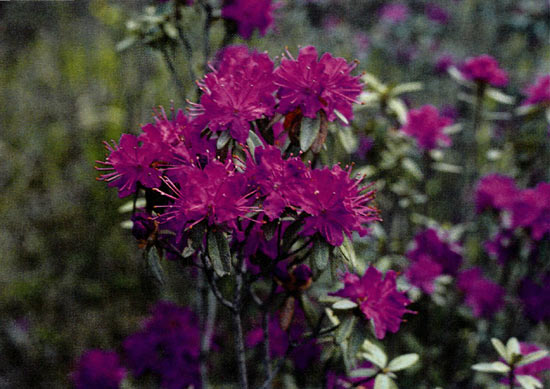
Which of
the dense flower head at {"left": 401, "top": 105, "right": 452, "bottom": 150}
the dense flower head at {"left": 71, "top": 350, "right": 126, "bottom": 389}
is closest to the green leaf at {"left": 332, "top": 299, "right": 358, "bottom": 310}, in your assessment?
the dense flower head at {"left": 401, "top": 105, "right": 452, "bottom": 150}

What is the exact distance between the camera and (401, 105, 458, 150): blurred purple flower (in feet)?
6.69

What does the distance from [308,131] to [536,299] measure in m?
1.36

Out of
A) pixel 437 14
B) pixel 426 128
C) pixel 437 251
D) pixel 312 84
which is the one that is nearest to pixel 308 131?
pixel 312 84

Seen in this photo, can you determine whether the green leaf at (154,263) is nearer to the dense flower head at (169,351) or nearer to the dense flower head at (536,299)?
the dense flower head at (169,351)

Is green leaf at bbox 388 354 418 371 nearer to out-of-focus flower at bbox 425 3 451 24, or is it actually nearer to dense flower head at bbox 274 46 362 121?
dense flower head at bbox 274 46 362 121

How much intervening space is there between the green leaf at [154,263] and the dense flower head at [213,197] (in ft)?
0.60

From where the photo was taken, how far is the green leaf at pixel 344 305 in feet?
3.92

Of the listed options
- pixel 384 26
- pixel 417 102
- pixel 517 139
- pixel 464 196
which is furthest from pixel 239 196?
pixel 384 26

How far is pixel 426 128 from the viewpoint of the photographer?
2.04 m

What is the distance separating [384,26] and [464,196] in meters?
1.92

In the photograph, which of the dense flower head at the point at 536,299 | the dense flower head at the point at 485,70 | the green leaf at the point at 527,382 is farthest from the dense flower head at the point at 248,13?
the dense flower head at the point at 536,299

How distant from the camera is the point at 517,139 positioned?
223 centimetres

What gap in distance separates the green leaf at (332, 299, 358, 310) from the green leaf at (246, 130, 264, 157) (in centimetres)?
40

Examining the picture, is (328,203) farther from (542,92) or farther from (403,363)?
(542,92)
